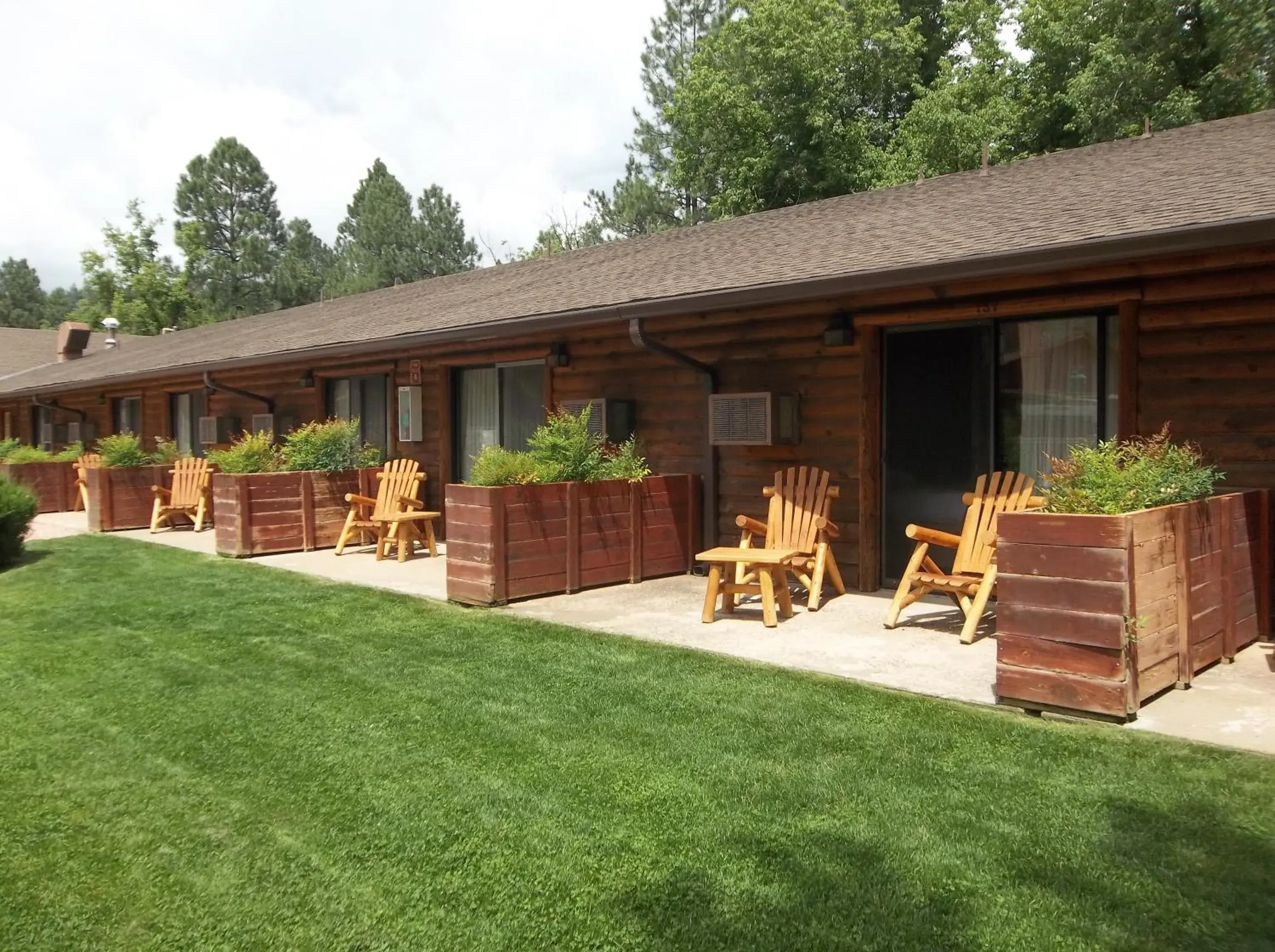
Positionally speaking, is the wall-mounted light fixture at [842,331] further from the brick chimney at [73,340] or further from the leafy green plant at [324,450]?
the brick chimney at [73,340]

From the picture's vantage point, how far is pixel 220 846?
2.82 m

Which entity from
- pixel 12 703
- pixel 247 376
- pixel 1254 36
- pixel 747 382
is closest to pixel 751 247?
pixel 747 382

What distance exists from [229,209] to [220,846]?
54.3m

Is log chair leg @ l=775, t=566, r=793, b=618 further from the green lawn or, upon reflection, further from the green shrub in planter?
the green shrub in planter

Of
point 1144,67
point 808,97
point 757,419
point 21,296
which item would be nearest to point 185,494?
point 757,419

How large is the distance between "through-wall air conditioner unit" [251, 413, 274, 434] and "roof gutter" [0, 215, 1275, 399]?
306 cm

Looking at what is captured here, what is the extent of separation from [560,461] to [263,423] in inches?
279

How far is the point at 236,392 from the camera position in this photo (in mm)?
12477

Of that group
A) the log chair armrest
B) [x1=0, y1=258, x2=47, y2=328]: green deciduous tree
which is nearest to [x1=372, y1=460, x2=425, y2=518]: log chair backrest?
the log chair armrest

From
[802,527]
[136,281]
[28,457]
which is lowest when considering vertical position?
[802,527]

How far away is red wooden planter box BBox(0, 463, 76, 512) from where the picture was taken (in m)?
14.0

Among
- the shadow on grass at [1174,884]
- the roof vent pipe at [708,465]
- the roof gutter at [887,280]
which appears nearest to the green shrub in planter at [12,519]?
the roof gutter at [887,280]

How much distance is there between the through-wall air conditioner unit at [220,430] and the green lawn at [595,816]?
9060mm

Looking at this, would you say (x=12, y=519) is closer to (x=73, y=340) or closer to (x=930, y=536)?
(x=930, y=536)
